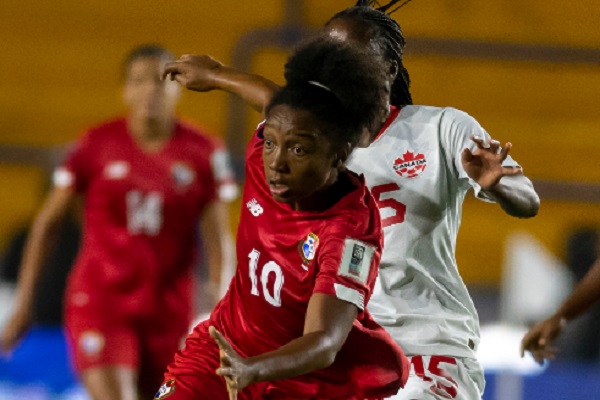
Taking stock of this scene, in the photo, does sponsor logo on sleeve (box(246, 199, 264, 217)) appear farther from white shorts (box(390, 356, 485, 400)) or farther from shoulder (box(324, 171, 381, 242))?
white shorts (box(390, 356, 485, 400))

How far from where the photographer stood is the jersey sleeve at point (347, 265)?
324 centimetres

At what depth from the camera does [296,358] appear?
9.81 feet

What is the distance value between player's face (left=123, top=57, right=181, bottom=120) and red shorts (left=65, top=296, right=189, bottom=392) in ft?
3.44

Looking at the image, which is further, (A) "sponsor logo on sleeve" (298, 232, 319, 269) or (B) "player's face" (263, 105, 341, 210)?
(A) "sponsor logo on sleeve" (298, 232, 319, 269)

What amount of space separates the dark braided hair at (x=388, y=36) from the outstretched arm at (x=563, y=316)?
2.88ft

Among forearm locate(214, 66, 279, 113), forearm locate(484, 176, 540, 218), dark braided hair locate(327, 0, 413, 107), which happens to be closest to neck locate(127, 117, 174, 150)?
dark braided hair locate(327, 0, 413, 107)

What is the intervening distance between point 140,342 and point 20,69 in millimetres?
5286

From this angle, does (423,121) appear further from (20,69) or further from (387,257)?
(20,69)

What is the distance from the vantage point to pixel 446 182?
394 centimetres

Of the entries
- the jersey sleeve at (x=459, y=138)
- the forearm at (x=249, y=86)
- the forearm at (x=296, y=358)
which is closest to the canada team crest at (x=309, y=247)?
the forearm at (x=296, y=358)

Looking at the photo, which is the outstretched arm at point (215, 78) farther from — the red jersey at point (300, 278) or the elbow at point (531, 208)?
the elbow at point (531, 208)

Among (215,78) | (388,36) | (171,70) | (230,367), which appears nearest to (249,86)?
(215,78)

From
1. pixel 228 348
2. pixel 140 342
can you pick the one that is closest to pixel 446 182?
pixel 228 348

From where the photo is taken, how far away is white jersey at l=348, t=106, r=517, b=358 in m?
3.88
